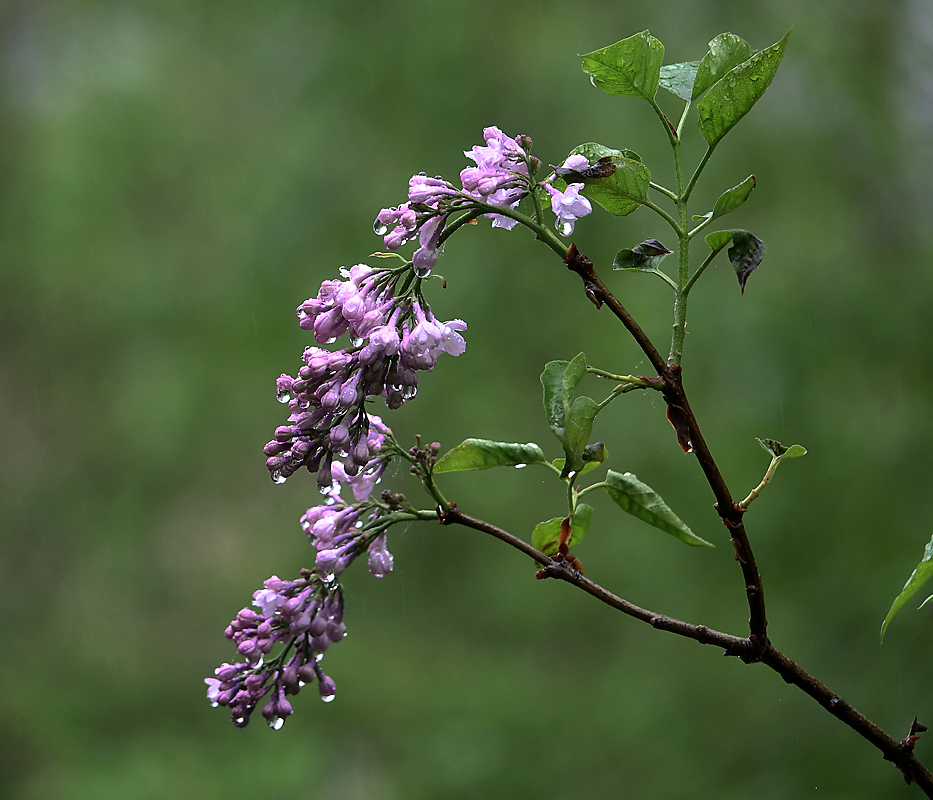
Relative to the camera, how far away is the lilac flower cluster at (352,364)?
609 millimetres

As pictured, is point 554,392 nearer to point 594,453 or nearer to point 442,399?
point 594,453

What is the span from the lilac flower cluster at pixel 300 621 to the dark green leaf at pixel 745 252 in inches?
13.4

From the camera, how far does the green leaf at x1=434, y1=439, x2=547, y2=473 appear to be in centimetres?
72

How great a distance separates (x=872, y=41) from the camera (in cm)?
194

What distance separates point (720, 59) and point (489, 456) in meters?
0.35

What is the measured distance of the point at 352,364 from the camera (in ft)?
2.02

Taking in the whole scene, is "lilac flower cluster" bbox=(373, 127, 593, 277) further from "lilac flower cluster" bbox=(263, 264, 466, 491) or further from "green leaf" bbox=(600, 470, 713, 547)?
"green leaf" bbox=(600, 470, 713, 547)

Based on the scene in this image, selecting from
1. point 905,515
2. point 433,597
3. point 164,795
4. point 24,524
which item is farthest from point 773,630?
point 24,524

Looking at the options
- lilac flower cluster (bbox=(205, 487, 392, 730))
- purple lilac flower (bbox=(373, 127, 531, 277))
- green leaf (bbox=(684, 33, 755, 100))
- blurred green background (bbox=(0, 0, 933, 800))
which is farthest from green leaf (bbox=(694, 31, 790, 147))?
blurred green background (bbox=(0, 0, 933, 800))

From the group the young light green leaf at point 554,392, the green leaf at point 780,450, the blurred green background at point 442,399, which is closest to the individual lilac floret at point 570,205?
the young light green leaf at point 554,392

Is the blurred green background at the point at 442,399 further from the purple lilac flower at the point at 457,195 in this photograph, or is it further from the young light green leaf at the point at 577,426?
the purple lilac flower at the point at 457,195

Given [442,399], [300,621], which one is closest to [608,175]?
[300,621]

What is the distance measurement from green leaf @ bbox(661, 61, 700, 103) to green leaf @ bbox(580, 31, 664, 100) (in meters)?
0.04

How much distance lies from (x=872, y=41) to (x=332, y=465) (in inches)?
70.7
